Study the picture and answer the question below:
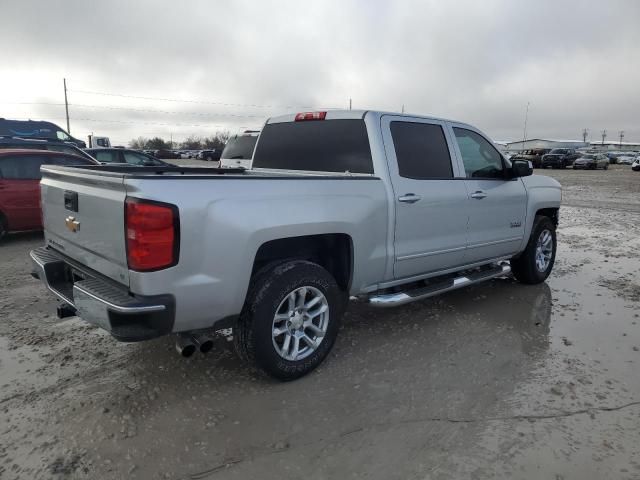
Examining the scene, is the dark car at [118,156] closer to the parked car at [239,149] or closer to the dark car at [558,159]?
the parked car at [239,149]

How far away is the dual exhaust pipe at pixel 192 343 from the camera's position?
3034mm

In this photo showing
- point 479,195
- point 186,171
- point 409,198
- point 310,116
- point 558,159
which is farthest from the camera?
point 558,159

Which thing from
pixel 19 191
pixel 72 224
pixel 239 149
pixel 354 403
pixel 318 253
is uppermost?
pixel 239 149

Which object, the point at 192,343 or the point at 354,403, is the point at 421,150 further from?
the point at 192,343

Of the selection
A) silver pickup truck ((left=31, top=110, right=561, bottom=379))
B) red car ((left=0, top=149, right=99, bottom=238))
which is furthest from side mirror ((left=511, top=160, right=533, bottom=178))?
red car ((left=0, top=149, right=99, bottom=238))

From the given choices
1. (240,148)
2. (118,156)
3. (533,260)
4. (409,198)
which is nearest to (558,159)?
(240,148)

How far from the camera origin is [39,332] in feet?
14.0

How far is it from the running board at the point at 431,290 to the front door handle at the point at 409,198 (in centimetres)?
78

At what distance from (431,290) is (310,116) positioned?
1.97 m

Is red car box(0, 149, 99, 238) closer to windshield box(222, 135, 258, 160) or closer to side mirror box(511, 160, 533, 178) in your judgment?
windshield box(222, 135, 258, 160)

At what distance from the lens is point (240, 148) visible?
38.2 ft

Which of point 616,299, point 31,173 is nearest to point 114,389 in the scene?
point 616,299

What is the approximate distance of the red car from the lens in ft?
25.7

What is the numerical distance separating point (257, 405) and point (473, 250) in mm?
2777
